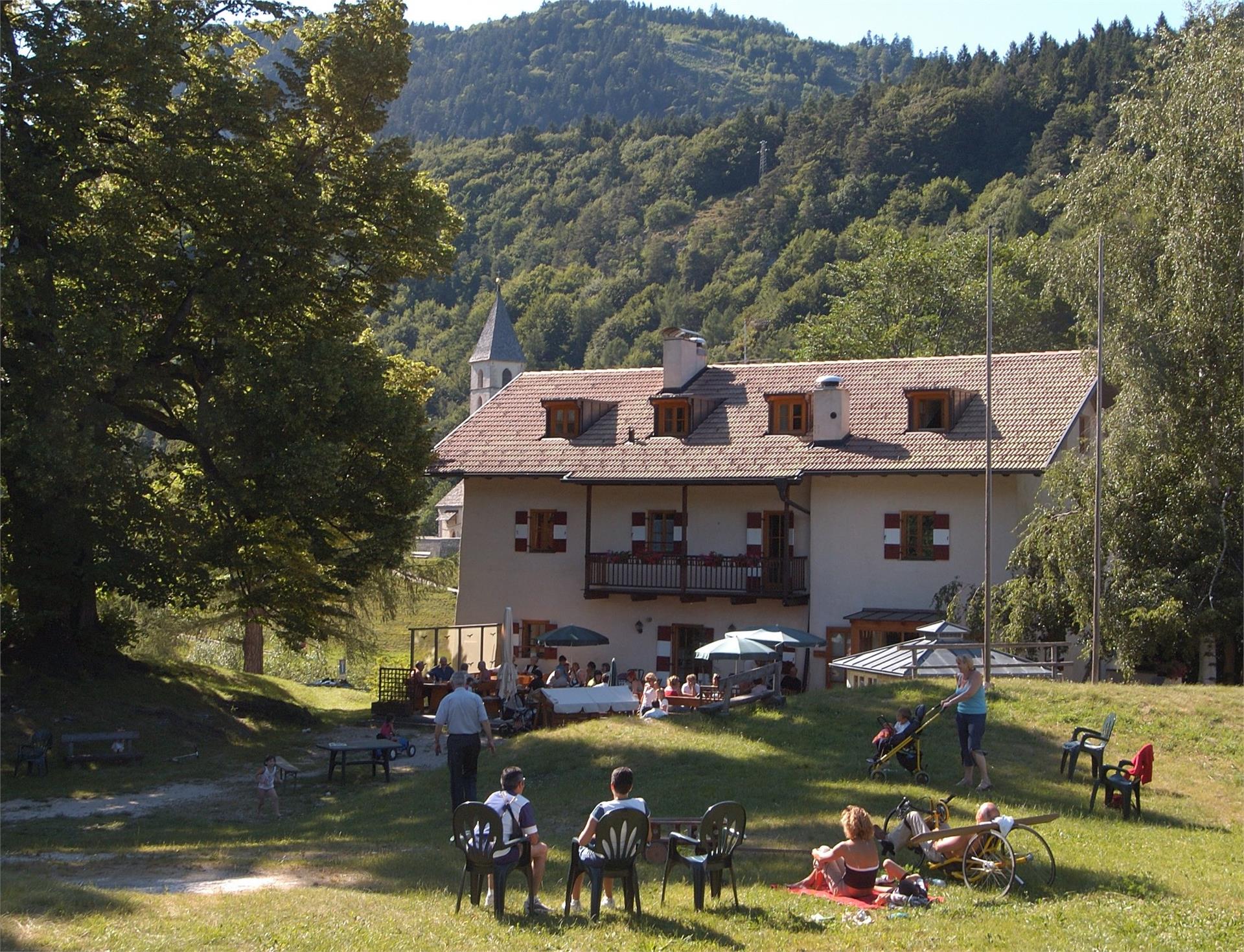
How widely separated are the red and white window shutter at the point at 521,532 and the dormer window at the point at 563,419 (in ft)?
7.40

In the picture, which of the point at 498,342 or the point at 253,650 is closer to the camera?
the point at 253,650

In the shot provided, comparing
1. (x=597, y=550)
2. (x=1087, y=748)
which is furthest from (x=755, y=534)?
(x=1087, y=748)

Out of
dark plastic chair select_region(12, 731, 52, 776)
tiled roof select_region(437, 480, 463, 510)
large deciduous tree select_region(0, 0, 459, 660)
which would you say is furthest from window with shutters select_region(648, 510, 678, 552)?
tiled roof select_region(437, 480, 463, 510)

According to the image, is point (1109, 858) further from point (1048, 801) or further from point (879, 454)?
point (879, 454)

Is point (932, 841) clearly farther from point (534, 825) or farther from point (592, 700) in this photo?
point (592, 700)

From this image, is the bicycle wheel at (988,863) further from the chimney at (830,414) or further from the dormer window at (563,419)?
the dormer window at (563,419)

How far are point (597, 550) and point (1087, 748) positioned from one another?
18.8 meters

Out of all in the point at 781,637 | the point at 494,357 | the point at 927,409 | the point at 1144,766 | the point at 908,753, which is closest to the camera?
the point at 1144,766

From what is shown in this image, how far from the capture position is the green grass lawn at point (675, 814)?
Result: 9469mm

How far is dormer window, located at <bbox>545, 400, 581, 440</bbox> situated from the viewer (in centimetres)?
3438

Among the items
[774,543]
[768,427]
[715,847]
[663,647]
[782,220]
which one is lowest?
[663,647]

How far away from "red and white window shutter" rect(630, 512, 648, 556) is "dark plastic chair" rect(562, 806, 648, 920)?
22733 millimetres

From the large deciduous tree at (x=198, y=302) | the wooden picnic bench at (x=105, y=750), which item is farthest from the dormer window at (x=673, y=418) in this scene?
the wooden picnic bench at (x=105, y=750)

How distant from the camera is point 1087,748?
15648 mm
